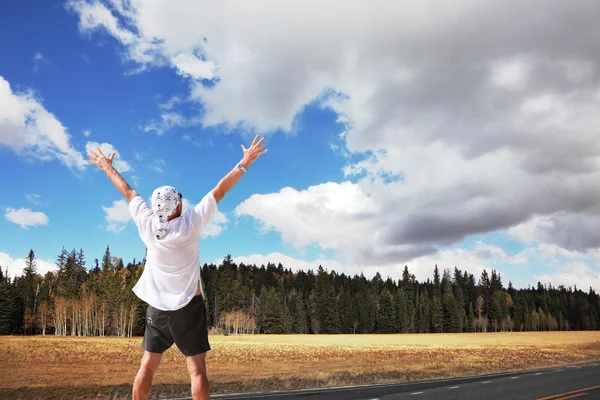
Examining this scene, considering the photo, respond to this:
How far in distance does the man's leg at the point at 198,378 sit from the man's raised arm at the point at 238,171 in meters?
1.34

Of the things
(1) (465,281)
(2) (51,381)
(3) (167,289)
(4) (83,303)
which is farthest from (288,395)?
(1) (465,281)

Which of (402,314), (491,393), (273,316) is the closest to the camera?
(491,393)

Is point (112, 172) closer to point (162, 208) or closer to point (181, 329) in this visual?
point (162, 208)

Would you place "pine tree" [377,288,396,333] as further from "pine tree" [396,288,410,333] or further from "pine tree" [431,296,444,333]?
"pine tree" [431,296,444,333]

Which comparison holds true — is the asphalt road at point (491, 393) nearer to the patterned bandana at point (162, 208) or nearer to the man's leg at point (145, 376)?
the man's leg at point (145, 376)

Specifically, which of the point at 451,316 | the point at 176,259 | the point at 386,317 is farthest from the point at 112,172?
the point at 451,316

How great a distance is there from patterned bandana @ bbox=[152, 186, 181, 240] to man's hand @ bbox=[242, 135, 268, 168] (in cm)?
69

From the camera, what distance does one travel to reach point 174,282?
3.75 metres

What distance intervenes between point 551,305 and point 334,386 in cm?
17567

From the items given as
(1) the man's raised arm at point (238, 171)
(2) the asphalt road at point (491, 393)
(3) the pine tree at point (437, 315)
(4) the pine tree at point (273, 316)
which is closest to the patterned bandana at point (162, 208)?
(1) the man's raised arm at point (238, 171)

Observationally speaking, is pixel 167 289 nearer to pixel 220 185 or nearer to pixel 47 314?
pixel 220 185

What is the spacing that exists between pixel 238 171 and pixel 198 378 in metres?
1.76

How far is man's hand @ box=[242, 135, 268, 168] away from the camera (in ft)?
13.3

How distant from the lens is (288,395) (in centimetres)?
1229
